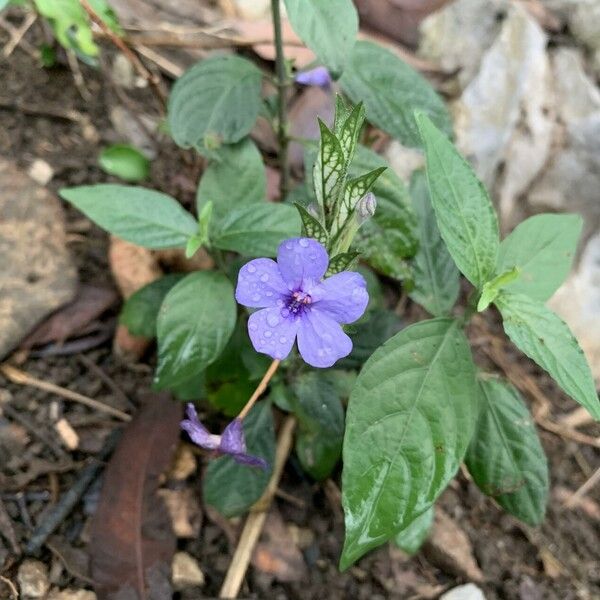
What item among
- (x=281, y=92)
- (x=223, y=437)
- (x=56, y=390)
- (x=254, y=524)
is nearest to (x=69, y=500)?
(x=56, y=390)

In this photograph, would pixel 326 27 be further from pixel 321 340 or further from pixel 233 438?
pixel 233 438

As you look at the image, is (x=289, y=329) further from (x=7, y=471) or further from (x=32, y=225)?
(x=32, y=225)

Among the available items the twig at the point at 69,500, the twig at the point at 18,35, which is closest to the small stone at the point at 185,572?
the twig at the point at 69,500

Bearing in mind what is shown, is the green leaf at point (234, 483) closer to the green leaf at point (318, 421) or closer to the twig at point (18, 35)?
the green leaf at point (318, 421)

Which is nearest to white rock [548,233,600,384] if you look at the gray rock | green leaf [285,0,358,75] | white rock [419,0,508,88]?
white rock [419,0,508,88]

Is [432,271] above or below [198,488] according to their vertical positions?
above

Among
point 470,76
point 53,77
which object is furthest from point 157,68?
point 470,76

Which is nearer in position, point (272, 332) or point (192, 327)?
point (272, 332)
